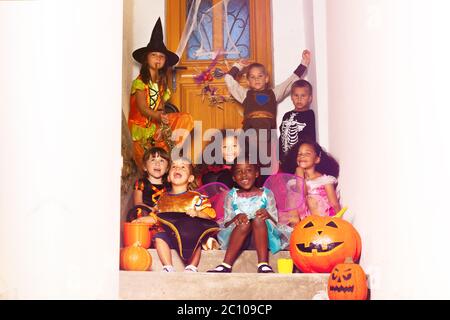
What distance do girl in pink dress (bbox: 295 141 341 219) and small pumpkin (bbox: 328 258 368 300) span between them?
0.94 meters

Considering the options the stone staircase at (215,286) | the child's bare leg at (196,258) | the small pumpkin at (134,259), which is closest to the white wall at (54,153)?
the stone staircase at (215,286)

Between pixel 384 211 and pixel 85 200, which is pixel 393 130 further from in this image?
pixel 85 200

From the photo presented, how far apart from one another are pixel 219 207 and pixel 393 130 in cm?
162

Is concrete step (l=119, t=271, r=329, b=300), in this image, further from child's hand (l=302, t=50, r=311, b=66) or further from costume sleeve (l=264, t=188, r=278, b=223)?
child's hand (l=302, t=50, r=311, b=66)

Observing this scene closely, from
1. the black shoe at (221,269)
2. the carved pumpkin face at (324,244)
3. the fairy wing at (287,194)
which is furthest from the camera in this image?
the fairy wing at (287,194)

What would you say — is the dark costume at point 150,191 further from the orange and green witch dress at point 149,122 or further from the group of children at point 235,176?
the orange and green witch dress at point 149,122

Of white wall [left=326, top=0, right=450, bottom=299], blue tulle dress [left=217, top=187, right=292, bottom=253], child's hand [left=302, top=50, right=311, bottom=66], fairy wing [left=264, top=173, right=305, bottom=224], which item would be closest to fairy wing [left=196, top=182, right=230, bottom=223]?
blue tulle dress [left=217, top=187, right=292, bottom=253]

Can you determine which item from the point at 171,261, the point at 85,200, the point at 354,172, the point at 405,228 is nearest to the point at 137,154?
the point at 171,261

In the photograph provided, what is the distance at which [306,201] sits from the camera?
15.9 ft

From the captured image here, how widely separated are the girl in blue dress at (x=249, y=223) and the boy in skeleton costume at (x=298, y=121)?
0.82m

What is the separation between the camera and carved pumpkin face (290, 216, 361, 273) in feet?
13.2

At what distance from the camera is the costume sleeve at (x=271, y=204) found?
14.7 feet

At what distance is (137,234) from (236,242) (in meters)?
0.59

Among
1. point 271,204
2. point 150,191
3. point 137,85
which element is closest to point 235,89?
point 137,85
